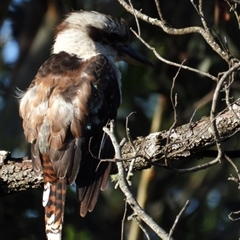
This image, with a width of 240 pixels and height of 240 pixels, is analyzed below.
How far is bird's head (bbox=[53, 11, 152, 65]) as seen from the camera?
5.73 m

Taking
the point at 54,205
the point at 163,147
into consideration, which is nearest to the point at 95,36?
the point at 54,205

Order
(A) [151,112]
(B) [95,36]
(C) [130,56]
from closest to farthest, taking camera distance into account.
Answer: (B) [95,36], (C) [130,56], (A) [151,112]

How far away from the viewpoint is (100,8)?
6.95 m

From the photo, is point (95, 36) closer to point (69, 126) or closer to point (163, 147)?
point (69, 126)

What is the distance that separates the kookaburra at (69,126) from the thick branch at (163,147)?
11 centimetres

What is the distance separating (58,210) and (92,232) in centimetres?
230

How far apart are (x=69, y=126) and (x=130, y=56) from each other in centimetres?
136

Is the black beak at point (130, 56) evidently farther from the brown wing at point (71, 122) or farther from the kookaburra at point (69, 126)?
the brown wing at point (71, 122)

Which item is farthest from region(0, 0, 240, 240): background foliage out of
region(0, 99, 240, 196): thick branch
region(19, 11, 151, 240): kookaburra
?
region(0, 99, 240, 196): thick branch

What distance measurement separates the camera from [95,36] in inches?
227

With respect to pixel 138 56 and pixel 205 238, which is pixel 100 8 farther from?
pixel 205 238

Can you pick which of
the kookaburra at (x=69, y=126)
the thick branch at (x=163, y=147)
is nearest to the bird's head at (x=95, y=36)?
the kookaburra at (x=69, y=126)

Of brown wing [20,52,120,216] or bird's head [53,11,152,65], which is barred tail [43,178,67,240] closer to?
brown wing [20,52,120,216]

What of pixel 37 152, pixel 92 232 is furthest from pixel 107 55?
pixel 92 232
